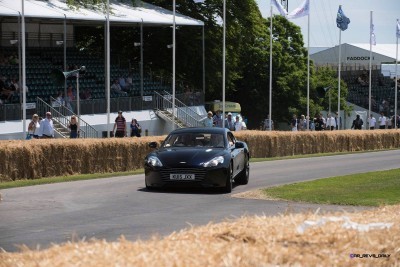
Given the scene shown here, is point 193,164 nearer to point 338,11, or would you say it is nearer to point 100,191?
point 100,191

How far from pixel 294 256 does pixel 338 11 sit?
52.2 meters

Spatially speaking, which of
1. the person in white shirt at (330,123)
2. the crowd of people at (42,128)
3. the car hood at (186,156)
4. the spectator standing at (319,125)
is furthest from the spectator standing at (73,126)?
the person in white shirt at (330,123)

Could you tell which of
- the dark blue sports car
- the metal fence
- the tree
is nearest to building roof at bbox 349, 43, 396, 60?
the tree

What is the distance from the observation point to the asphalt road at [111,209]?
1291 cm

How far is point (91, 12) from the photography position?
42250 mm

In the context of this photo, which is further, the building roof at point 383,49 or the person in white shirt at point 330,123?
the building roof at point 383,49

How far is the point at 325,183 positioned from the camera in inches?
893

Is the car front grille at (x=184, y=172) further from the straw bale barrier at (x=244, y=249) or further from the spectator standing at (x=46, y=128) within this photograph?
the spectator standing at (x=46, y=128)

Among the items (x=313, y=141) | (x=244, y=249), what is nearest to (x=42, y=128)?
(x=313, y=141)

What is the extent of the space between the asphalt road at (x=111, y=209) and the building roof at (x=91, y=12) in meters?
14.5

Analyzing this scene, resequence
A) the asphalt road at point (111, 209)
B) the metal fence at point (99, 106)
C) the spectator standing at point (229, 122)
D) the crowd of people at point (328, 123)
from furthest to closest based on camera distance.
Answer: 1. the crowd of people at point (328, 123)
2. the spectator standing at point (229, 122)
3. the metal fence at point (99, 106)
4. the asphalt road at point (111, 209)

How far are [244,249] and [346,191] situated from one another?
1380 cm

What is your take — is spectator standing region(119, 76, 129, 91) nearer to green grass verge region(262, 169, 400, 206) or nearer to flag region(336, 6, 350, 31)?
flag region(336, 6, 350, 31)

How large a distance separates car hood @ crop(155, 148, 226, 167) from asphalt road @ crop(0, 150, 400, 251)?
0.62 meters
